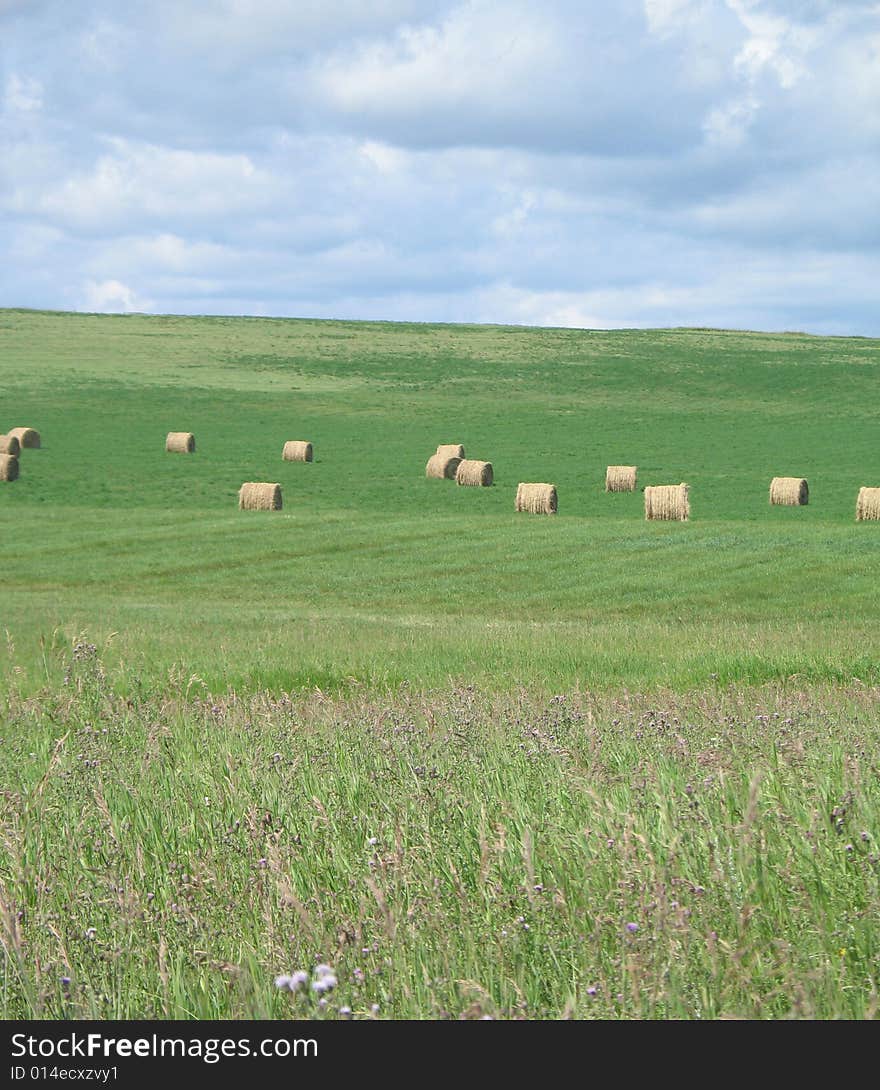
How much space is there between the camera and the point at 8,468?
47.6m

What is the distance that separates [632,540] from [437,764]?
81.6 ft

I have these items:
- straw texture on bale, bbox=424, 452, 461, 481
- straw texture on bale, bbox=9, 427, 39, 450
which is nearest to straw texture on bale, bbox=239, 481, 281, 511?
straw texture on bale, bbox=424, 452, 461, 481

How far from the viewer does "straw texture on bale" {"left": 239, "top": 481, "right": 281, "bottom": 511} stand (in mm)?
39781

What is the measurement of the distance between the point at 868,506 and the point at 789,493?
196 inches

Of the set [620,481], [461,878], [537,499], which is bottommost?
[537,499]

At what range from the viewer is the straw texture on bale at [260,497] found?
3978 centimetres

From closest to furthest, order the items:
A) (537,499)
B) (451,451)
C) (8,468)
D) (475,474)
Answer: (537,499) < (475,474) < (8,468) < (451,451)

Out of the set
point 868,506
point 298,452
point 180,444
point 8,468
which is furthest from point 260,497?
point 868,506

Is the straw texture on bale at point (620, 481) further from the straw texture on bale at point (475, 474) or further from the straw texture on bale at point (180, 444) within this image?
the straw texture on bale at point (180, 444)

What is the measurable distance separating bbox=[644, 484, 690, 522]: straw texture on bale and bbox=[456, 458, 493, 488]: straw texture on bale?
35.7ft

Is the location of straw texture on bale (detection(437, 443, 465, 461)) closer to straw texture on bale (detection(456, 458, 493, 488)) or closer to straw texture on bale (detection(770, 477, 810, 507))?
straw texture on bale (detection(456, 458, 493, 488))

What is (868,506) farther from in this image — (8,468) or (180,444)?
(180,444)
